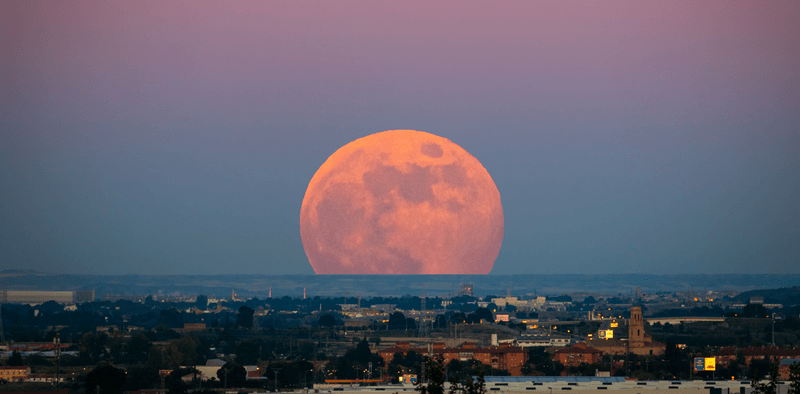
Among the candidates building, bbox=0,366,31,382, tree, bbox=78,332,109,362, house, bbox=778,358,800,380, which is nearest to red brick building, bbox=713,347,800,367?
house, bbox=778,358,800,380

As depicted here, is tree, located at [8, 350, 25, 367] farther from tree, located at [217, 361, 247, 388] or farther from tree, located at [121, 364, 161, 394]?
tree, located at [217, 361, 247, 388]

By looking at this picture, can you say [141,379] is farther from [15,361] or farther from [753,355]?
[753,355]

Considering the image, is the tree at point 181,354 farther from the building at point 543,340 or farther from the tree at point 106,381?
the building at point 543,340

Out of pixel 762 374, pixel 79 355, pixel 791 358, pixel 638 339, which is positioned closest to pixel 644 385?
pixel 762 374

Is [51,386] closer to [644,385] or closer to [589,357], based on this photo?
[644,385]

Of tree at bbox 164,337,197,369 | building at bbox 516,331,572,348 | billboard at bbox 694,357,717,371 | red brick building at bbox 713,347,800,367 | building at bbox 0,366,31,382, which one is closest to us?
billboard at bbox 694,357,717,371

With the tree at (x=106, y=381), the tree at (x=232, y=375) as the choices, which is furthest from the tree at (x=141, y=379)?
the tree at (x=232, y=375)
